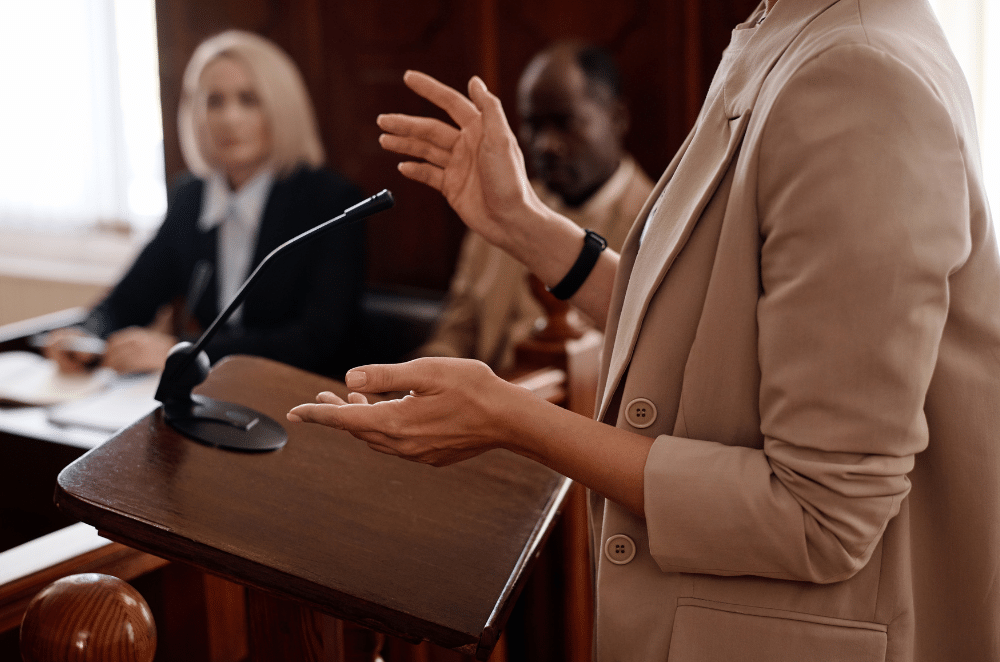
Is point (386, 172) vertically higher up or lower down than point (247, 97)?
lower down

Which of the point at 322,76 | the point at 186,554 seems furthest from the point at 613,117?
the point at 186,554

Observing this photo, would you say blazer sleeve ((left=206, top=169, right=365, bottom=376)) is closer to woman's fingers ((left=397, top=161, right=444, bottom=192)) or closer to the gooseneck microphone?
woman's fingers ((left=397, top=161, right=444, bottom=192))

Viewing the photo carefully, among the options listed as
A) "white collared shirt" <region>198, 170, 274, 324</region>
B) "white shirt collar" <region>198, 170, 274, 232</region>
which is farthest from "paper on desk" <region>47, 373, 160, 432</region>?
"white shirt collar" <region>198, 170, 274, 232</region>

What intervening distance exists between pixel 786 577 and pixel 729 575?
5cm

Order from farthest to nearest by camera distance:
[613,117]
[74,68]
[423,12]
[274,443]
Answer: [74,68], [423,12], [613,117], [274,443]

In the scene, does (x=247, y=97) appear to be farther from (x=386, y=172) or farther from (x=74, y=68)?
(x=74, y=68)

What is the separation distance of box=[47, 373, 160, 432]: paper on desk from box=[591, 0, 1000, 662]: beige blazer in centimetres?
139

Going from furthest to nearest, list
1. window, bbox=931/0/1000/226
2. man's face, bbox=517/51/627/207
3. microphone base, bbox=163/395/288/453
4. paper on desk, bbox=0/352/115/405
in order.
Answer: man's face, bbox=517/51/627/207, window, bbox=931/0/1000/226, paper on desk, bbox=0/352/115/405, microphone base, bbox=163/395/288/453

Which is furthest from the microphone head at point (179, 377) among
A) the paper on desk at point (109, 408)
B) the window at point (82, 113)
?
the window at point (82, 113)

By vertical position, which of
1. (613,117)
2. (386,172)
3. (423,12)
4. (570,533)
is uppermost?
(423,12)

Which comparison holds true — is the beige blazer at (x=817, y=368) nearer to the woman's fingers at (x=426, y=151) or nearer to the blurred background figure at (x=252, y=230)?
the woman's fingers at (x=426, y=151)

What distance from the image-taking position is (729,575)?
78 centimetres

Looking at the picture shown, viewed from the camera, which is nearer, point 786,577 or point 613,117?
point 786,577

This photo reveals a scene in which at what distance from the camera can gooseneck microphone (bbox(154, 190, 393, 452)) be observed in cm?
86
